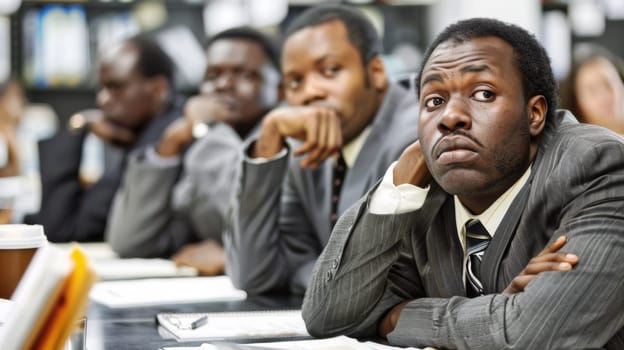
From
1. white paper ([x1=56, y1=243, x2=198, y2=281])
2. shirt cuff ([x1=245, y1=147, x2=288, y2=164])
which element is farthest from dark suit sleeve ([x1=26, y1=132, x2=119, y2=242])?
shirt cuff ([x1=245, y1=147, x2=288, y2=164])

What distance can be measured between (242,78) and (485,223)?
1.58 metres

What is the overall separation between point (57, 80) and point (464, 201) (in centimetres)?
394

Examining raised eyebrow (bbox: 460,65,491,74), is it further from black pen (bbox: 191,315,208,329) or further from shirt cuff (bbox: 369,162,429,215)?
black pen (bbox: 191,315,208,329)

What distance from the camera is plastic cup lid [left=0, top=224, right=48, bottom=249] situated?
1.32 metres

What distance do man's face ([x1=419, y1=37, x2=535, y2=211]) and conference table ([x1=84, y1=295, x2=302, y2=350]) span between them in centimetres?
51

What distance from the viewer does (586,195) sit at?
1.29 m

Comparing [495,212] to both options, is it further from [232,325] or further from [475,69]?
[232,325]

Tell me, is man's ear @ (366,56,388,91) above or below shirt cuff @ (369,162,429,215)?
above

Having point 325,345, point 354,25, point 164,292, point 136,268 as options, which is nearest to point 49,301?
point 325,345

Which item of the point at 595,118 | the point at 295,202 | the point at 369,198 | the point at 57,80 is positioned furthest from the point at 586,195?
the point at 57,80

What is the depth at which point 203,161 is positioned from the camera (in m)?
2.97

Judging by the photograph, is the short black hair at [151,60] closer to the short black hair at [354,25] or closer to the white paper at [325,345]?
the short black hair at [354,25]

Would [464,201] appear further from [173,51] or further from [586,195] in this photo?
[173,51]

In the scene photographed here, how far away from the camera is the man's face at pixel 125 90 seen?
11.3ft
